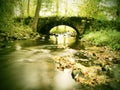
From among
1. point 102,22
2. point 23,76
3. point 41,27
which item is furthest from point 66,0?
point 23,76

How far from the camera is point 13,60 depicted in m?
13.3

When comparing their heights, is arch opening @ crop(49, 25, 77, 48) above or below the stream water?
above

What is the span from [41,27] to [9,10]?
1014 centimetres

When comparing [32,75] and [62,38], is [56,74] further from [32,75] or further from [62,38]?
[62,38]

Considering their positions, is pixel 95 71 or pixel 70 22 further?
pixel 70 22

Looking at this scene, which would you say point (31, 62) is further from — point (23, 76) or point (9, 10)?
point (9, 10)

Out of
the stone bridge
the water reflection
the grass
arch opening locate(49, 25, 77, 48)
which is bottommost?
the water reflection

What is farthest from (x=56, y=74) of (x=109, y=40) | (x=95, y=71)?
(x=109, y=40)

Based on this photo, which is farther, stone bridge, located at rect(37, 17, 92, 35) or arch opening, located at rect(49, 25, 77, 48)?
stone bridge, located at rect(37, 17, 92, 35)

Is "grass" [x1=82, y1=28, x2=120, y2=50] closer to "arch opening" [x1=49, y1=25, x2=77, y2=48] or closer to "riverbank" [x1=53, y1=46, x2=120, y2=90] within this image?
"arch opening" [x1=49, y1=25, x2=77, y2=48]

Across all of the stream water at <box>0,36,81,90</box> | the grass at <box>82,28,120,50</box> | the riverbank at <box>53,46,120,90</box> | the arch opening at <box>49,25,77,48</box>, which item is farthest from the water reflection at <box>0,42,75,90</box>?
the arch opening at <box>49,25,77,48</box>

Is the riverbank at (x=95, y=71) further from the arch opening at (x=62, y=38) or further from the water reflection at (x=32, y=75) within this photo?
the arch opening at (x=62, y=38)

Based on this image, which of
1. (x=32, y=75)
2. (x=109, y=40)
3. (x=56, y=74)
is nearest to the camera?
(x=32, y=75)

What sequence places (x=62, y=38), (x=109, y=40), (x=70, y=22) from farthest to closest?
(x=62, y=38), (x=70, y=22), (x=109, y=40)
